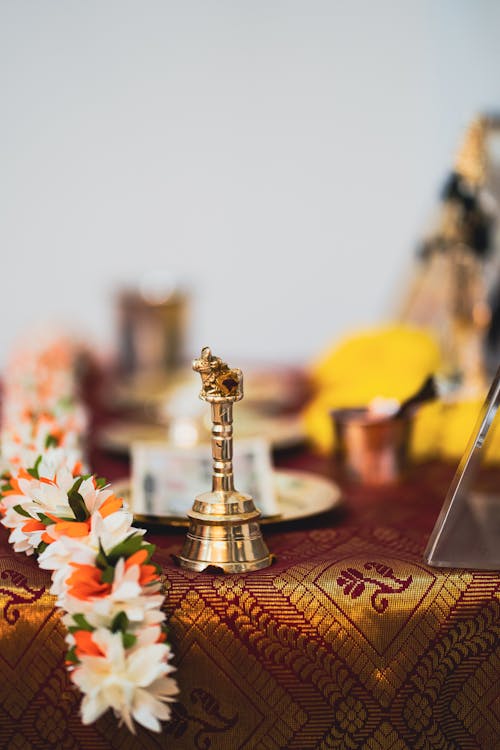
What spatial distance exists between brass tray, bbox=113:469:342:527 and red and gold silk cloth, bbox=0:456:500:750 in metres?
0.13

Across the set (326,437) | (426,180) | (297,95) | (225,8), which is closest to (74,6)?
(225,8)

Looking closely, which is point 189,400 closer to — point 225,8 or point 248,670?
point 248,670

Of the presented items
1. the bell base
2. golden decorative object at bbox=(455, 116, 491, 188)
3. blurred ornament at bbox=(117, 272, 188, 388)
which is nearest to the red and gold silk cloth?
the bell base

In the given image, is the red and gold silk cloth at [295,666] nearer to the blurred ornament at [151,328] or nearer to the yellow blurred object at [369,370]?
the yellow blurred object at [369,370]

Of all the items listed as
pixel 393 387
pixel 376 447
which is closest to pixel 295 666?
pixel 376 447

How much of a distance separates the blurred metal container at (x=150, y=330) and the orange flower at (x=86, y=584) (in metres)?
1.55

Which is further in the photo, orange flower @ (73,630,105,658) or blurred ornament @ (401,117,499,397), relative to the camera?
blurred ornament @ (401,117,499,397)

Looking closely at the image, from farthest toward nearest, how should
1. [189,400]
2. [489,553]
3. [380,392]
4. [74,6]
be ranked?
[74,6] < [189,400] < [380,392] < [489,553]

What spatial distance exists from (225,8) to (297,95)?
1.28ft

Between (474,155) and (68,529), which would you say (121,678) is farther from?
(474,155)

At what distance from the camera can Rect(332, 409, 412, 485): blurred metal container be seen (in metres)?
1.33

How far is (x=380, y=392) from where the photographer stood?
1.53m

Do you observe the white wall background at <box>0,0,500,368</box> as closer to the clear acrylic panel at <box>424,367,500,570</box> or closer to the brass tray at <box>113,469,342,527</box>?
the brass tray at <box>113,469,342,527</box>

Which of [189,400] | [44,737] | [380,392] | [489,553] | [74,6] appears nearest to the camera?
[44,737]
